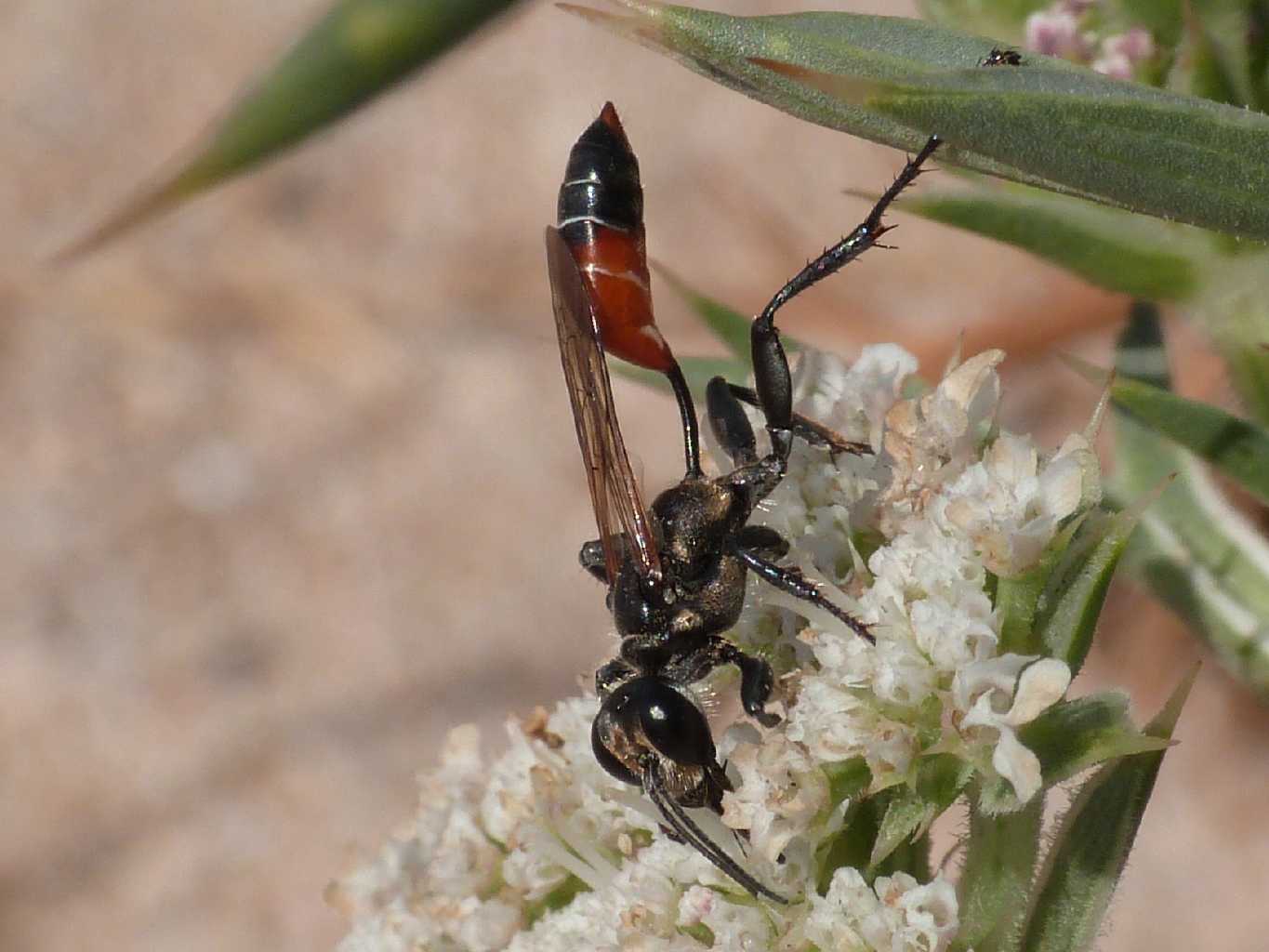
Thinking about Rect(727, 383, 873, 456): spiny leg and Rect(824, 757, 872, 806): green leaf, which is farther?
Rect(727, 383, 873, 456): spiny leg

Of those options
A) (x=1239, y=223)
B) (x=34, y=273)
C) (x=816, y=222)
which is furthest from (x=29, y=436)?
(x=1239, y=223)

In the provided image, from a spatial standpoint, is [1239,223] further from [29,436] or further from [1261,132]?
[29,436]

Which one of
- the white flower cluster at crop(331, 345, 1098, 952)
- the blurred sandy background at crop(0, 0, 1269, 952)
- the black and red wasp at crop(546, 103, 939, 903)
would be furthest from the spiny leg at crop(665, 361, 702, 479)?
the blurred sandy background at crop(0, 0, 1269, 952)

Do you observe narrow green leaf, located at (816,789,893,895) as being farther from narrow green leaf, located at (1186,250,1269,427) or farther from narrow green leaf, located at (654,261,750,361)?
narrow green leaf, located at (1186,250,1269,427)

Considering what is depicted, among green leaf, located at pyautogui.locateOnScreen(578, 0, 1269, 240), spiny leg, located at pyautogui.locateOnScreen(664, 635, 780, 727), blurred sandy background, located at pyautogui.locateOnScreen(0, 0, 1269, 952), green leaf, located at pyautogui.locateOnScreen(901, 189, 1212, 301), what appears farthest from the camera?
blurred sandy background, located at pyautogui.locateOnScreen(0, 0, 1269, 952)

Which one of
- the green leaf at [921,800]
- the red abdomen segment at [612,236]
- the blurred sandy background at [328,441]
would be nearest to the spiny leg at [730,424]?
the red abdomen segment at [612,236]

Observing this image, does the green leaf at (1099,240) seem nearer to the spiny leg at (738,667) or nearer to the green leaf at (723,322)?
the green leaf at (723,322)

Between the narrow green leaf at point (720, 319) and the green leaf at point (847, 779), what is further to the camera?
the narrow green leaf at point (720, 319)
